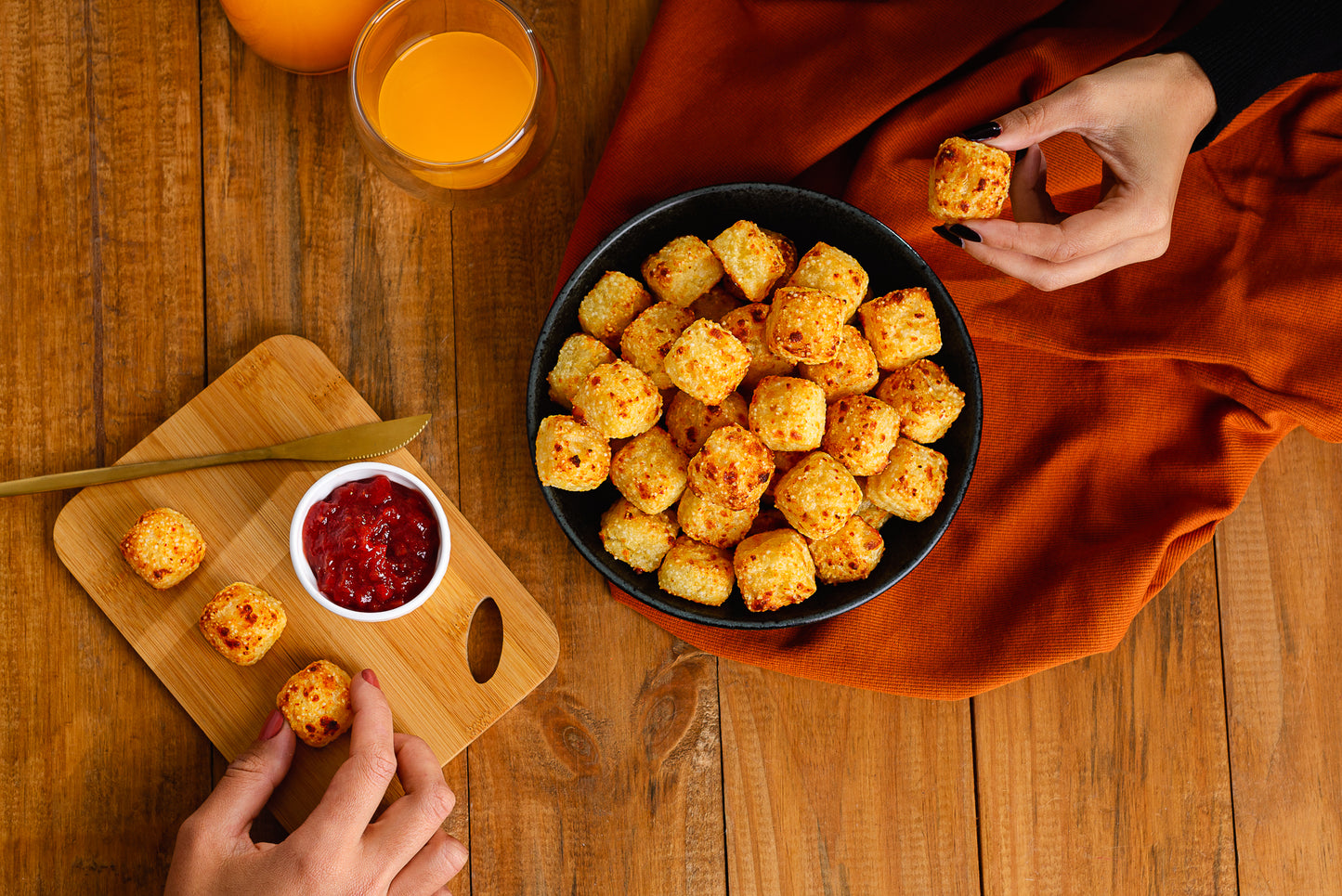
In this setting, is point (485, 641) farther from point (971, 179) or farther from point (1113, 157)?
point (1113, 157)

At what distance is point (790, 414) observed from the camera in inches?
58.2

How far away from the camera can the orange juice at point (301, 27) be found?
1.62 m

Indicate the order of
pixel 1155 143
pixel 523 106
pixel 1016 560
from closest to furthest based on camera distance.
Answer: pixel 1155 143 → pixel 523 106 → pixel 1016 560

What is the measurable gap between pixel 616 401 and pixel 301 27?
2.77 feet

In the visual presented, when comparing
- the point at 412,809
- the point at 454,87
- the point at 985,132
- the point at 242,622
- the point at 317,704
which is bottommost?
the point at 412,809

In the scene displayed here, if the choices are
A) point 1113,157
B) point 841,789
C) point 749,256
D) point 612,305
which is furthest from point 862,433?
point 841,789

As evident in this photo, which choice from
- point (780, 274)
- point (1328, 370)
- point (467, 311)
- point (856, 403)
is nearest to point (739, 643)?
point (856, 403)

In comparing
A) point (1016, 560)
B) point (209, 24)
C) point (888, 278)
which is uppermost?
point (209, 24)

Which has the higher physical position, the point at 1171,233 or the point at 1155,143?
the point at 1155,143

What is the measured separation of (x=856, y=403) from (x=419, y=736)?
0.93 metres

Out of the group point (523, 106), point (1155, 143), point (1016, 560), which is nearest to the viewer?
point (1155, 143)

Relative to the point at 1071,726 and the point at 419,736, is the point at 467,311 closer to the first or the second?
the point at 419,736

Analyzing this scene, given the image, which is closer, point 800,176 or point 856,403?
point 856,403

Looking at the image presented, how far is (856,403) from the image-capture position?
5.06 ft
